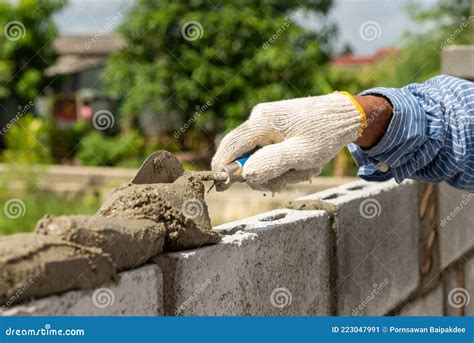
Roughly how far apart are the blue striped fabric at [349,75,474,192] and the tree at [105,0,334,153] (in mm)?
10491

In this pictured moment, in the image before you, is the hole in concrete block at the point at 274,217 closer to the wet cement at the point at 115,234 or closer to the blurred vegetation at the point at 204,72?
the wet cement at the point at 115,234

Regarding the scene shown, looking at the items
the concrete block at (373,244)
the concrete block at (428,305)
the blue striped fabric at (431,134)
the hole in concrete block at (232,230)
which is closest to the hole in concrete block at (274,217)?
the hole in concrete block at (232,230)

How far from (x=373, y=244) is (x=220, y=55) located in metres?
10.9

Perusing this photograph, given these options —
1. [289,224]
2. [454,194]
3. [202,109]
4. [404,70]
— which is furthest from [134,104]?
[289,224]

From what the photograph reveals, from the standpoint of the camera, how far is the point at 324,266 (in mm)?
3184

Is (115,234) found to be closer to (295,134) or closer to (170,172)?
(170,172)

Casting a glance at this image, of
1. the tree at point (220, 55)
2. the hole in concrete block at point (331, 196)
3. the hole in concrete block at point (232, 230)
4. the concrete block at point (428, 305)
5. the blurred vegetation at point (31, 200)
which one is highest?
the tree at point (220, 55)

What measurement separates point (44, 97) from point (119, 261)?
18.4 metres

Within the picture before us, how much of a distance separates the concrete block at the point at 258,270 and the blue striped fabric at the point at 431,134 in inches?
18.1

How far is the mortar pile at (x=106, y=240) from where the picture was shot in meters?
1.80

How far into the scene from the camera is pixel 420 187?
14.2 feet

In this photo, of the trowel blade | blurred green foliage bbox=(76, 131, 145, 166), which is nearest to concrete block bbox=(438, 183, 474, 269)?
the trowel blade

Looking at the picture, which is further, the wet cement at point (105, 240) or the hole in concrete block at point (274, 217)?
the hole in concrete block at point (274, 217)

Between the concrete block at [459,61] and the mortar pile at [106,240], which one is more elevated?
the concrete block at [459,61]
